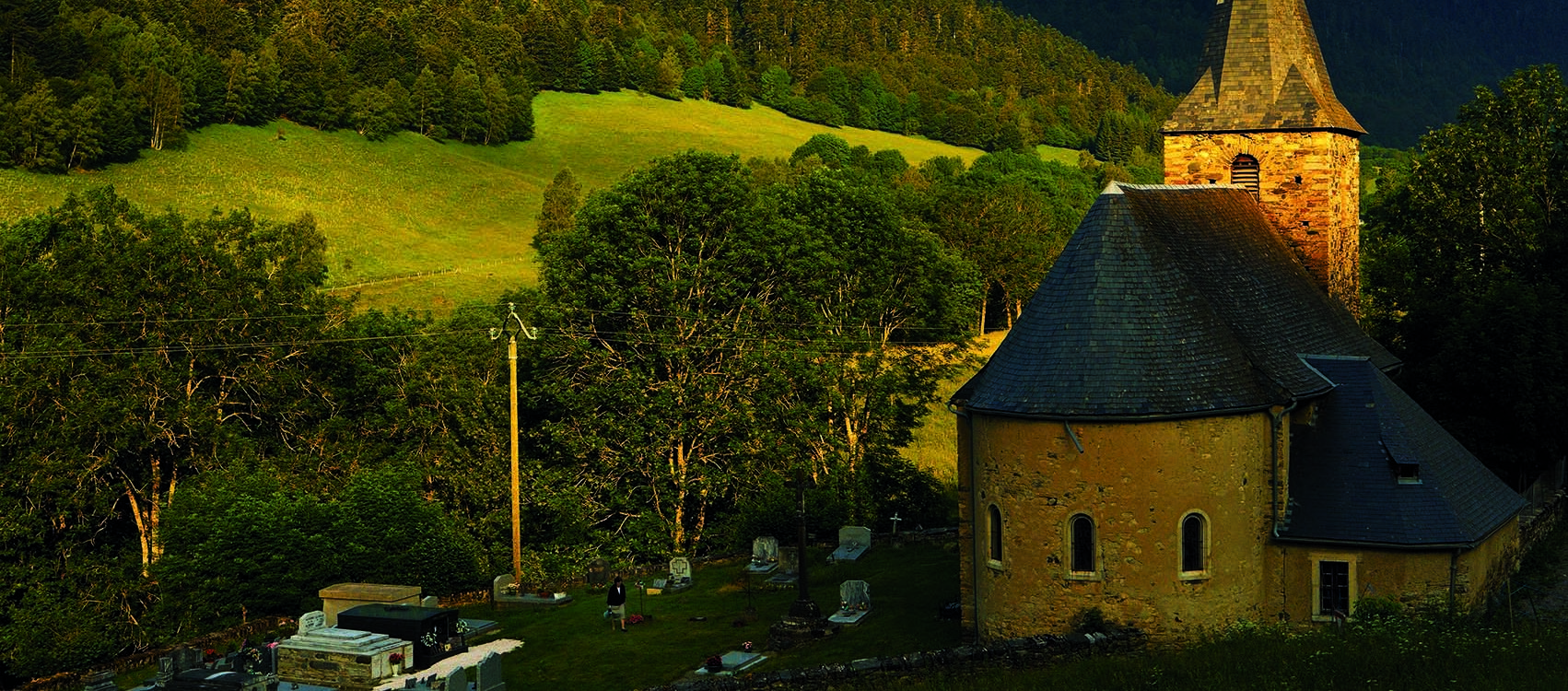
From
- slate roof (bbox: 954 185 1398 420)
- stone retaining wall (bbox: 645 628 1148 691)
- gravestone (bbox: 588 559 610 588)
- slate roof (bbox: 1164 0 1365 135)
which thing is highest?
slate roof (bbox: 1164 0 1365 135)

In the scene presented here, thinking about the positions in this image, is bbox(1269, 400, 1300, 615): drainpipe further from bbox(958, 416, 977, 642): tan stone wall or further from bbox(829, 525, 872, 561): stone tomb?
bbox(829, 525, 872, 561): stone tomb

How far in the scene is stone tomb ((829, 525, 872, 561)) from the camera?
39.0 m

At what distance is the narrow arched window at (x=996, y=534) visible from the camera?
2617cm

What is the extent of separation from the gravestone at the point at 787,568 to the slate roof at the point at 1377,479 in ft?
46.2

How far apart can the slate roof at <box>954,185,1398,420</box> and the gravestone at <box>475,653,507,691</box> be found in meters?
10.2

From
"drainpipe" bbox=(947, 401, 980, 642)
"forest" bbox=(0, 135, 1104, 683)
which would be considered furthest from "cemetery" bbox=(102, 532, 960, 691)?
"forest" bbox=(0, 135, 1104, 683)

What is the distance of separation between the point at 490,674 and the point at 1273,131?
25.6 meters

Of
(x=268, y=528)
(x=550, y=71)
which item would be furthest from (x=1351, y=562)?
(x=550, y=71)

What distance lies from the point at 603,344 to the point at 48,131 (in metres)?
50.5

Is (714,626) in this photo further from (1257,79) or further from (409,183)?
(409,183)

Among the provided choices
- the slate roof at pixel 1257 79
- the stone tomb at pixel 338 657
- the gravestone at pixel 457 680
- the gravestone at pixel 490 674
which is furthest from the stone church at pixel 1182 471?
the stone tomb at pixel 338 657

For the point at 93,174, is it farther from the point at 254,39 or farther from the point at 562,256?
the point at 562,256

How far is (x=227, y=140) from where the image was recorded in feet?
325

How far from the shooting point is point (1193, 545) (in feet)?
83.5
